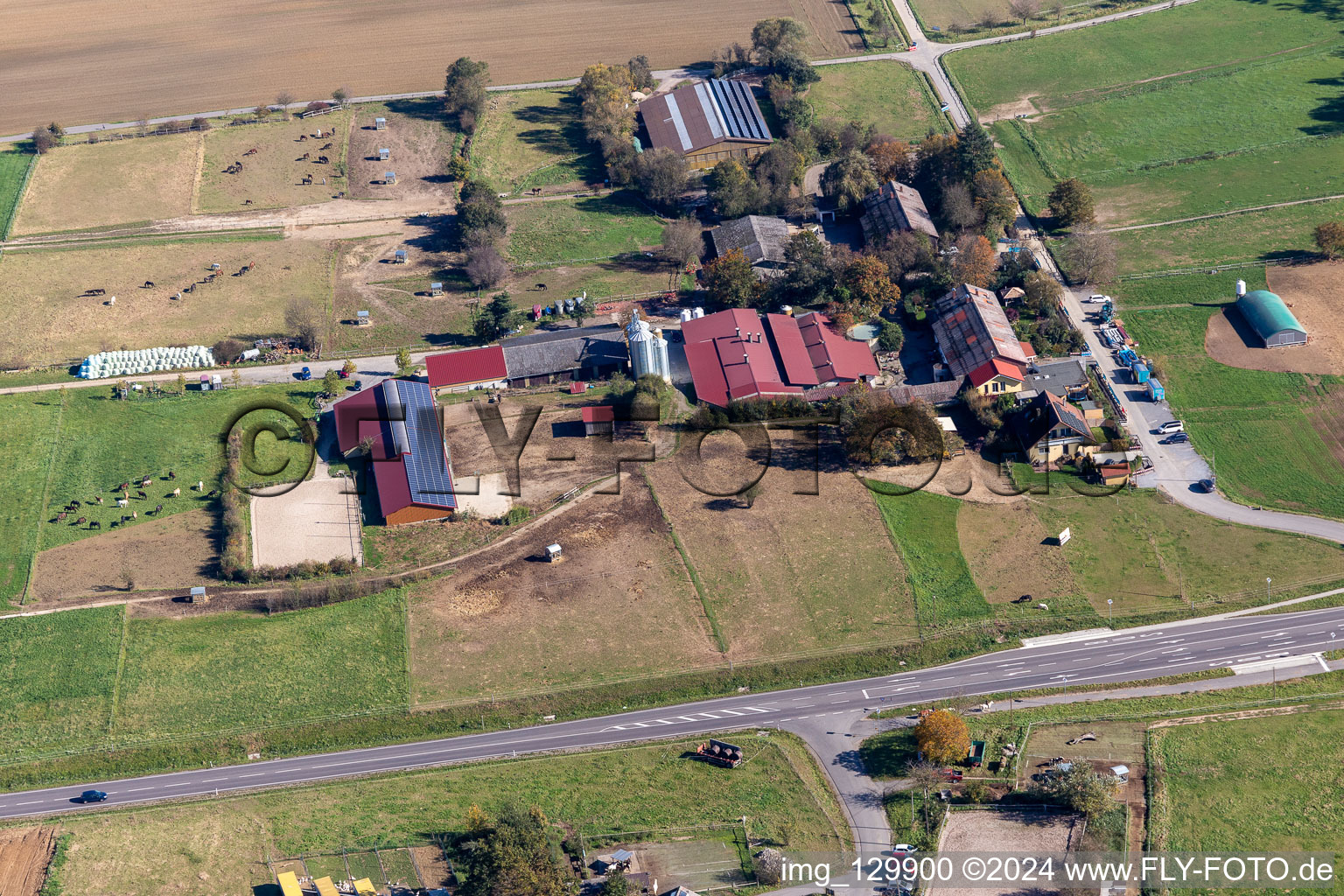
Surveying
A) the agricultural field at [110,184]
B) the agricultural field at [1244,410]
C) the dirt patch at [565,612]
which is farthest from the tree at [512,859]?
the agricultural field at [110,184]

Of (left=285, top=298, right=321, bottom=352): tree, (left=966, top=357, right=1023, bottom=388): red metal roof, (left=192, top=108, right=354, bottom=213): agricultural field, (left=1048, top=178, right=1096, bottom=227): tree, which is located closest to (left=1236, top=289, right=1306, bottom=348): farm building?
(left=1048, top=178, right=1096, bottom=227): tree

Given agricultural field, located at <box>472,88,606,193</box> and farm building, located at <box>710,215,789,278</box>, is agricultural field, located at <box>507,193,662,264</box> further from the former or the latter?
farm building, located at <box>710,215,789,278</box>

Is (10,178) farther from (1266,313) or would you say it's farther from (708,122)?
(1266,313)

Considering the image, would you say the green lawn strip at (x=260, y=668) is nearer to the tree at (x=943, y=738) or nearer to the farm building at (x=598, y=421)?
the farm building at (x=598, y=421)

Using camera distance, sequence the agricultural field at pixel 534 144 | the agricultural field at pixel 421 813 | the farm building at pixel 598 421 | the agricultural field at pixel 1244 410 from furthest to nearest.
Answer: the agricultural field at pixel 534 144 < the farm building at pixel 598 421 < the agricultural field at pixel 1244 410 < the agricultural field at pixel 421 813

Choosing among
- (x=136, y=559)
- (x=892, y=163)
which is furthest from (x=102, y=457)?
(x=892, y=163)

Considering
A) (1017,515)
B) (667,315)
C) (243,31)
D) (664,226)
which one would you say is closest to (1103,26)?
(664,226)

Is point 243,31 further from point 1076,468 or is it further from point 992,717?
point 992,717
